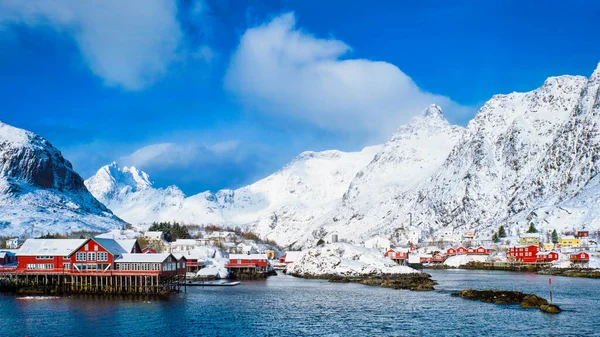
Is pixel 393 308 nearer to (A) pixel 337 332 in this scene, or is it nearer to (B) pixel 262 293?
(A) pixel 337 332

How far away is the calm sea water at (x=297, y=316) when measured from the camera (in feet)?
203

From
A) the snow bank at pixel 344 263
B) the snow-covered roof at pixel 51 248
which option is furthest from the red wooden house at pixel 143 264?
the snow bank at pixel 344 263

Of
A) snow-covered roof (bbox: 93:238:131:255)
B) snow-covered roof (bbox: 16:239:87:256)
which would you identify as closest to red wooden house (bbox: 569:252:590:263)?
snow-covered roof (bbox: 93:238:131:255)

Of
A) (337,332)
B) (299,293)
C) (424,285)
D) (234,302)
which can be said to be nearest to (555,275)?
(424,285)

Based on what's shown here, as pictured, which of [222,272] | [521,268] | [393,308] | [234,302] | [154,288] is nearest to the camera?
[393,308]

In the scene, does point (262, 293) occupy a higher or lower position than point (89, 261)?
lower

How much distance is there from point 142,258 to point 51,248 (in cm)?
1747

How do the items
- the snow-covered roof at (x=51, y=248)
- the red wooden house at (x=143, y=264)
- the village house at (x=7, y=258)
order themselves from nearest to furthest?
the red wooden house at (x=143, y=264)
the snow-covered roof at (x=51, y=248)
the village house at (x=7, y=258)

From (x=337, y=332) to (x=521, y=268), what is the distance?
133m

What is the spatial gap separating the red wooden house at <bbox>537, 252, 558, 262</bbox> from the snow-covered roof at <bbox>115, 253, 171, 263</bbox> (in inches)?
5038

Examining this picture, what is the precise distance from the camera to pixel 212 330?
2478 inches

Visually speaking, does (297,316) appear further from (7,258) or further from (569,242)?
(569,242)

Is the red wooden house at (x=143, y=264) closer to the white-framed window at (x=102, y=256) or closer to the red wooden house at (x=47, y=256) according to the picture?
the white-framed window at (x=102, y=256)

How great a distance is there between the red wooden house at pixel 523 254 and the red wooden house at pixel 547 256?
4.98ft
